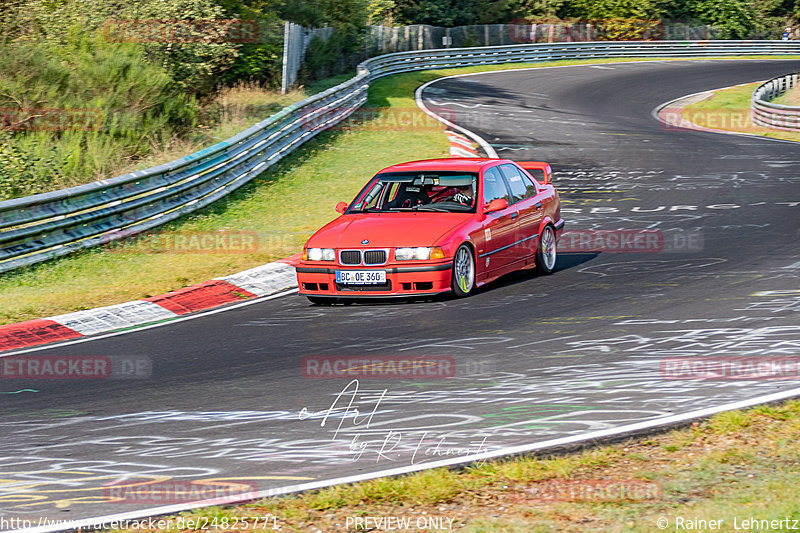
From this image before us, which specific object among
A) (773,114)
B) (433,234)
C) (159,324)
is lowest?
(159,324)

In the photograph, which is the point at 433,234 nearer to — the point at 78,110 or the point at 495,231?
the point at 495,231

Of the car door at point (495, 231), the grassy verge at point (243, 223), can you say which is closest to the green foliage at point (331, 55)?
the grassy verge at point (243, 223)

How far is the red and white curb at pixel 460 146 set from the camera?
2087 centimetres

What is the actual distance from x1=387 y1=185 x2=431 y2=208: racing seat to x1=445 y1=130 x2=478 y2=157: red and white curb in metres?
9.23

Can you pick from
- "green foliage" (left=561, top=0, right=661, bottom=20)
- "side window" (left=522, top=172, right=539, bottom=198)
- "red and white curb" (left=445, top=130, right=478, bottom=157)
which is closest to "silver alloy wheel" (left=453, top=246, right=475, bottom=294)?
"side window" (left=522, top=172, right=539, bottom=198)

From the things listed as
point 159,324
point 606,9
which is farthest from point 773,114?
point 606,9

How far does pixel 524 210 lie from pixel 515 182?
17.9 inches

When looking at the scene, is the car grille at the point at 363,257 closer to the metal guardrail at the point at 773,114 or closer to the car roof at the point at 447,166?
the car roof at the point at 447,166

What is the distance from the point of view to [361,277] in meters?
10.3

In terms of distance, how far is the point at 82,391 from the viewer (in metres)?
7.60

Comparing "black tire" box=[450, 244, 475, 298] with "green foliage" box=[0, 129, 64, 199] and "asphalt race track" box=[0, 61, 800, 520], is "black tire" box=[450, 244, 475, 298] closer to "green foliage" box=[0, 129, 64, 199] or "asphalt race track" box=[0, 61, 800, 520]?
"asphalt race track" box=[0, 61, 800, 520]

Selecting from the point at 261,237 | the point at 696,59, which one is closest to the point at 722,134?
the point at 261,237

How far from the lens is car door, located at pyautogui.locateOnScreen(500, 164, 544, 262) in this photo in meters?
11.5

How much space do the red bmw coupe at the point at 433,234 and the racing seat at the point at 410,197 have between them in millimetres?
12
